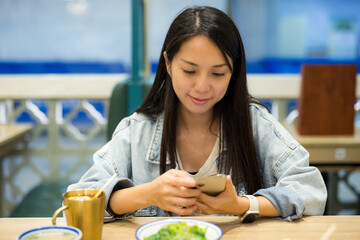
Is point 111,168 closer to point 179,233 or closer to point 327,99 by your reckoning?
point 179,233

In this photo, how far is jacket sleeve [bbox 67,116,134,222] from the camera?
1.20 metres

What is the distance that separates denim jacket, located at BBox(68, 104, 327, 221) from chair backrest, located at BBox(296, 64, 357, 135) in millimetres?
1098

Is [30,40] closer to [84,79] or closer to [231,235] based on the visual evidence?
[84,79]

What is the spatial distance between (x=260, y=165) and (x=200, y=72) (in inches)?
17.3

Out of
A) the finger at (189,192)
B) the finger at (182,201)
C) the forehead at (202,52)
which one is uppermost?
the forehead at (202,52)

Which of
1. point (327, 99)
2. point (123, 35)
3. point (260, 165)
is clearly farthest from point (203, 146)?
point (123, 35)

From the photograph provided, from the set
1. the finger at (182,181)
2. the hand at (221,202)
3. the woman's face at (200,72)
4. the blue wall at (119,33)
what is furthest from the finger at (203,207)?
the blue wall at (119,33)

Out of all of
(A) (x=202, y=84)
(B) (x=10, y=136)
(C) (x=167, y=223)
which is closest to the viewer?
(C) (x=167, y=223)

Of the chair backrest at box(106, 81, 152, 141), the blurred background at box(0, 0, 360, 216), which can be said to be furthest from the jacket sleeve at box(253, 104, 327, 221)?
the blurred background at box(0, 0, 360, 216)

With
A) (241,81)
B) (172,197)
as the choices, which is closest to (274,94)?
(241,81)

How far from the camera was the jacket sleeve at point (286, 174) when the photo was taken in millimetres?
1173

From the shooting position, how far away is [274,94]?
328 centimetres

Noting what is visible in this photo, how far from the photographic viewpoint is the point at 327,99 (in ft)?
8.25

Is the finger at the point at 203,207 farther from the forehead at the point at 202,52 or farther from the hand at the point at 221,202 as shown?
the forehead at the point at 202,52
